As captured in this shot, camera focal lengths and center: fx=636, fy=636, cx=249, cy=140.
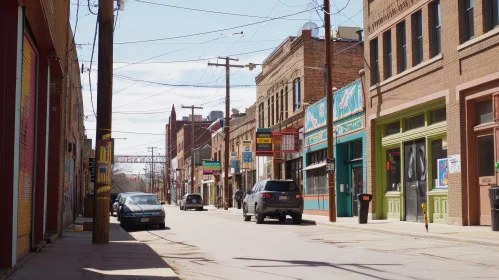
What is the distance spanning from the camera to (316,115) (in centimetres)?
3472

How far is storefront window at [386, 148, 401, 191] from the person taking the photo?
2589 cm

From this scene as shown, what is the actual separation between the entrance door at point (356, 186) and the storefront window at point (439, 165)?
7.35 m

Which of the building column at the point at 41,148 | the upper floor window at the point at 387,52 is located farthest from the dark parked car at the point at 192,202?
the building column at the point at 41,148

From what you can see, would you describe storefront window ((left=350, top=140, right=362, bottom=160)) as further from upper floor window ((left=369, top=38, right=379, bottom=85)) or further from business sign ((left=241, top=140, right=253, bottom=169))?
business sign ((left=241, top=140, right=253, bottom=169))

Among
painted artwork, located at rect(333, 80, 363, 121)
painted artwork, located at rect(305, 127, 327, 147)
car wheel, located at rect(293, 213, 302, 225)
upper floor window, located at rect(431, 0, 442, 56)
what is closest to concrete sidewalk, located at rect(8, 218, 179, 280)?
car wheel, located at rect(293, 213, 302, 225)

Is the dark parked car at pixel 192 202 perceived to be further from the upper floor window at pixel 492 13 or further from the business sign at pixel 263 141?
the upper floor window at pixel 492 13

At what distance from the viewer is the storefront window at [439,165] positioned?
21688mm

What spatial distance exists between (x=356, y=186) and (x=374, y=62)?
6.36m

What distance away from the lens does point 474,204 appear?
19875mm

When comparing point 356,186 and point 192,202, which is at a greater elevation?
point 356,186

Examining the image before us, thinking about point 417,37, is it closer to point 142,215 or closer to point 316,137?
point 316,137

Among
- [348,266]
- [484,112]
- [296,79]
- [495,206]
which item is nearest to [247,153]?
[296,79]

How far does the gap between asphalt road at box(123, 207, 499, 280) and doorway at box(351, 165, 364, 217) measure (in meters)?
11.2

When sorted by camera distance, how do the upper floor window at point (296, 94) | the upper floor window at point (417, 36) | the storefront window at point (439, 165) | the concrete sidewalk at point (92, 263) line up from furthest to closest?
the upper floor window at point (296, 94)
the upper floor window at point (417, 36)
the storefront window at point (439, 165)
the concrete sidewalk at point (92, 263)
